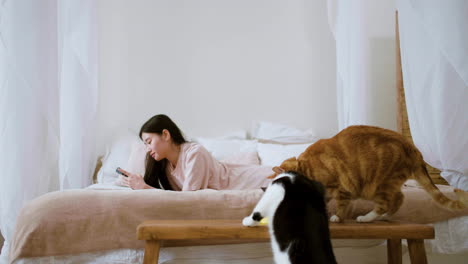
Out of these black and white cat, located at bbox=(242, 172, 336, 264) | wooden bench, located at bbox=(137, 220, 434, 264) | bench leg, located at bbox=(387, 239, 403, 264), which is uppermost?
black and white cat, located at bbox=(242, 172, 336, 264)

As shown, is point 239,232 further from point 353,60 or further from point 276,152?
point 353,60

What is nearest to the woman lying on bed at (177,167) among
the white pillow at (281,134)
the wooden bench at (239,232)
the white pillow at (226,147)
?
the white pillow at (226,147)

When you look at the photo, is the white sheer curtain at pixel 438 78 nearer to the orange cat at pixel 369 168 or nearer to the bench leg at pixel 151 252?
the orange cat at pixel 369 168

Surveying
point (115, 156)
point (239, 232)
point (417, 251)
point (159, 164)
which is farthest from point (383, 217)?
point (115, 156)

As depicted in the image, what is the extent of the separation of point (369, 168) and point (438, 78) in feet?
1.71

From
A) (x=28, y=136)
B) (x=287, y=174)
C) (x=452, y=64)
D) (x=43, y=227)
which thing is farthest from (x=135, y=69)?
(x=452, y=64)

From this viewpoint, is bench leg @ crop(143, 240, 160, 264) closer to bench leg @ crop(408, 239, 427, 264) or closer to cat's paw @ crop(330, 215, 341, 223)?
cat's paw @ crop(330, 215, 341, 223)

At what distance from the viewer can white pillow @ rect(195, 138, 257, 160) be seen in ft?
7.47

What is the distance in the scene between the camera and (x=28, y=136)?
4.47ft

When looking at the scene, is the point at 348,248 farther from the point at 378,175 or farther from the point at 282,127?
the point at 282,127

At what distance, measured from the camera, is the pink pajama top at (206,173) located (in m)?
1.59

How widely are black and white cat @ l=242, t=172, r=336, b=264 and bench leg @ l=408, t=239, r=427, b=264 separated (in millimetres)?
390

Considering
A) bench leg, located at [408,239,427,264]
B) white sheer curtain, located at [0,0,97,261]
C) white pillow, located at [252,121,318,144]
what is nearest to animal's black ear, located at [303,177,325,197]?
bench leg, located at [408,239,427,264]

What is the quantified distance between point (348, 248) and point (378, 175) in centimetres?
36
